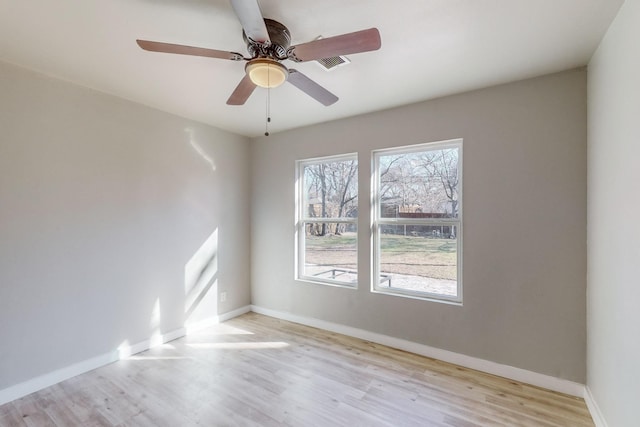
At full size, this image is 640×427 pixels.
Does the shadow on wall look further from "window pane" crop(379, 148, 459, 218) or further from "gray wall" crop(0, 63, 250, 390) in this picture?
"window pane" crop(379, 148, 459, 218)

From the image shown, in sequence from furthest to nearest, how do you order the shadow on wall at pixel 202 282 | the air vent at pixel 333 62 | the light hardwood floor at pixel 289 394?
1. the shadow on wall at pixel 202 282
2. the air vent at pixel 333 62
3. the light hardwood floor at pixel 289 394

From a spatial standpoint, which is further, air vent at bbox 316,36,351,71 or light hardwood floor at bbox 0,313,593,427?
air vent at bbox 316,36,351,71

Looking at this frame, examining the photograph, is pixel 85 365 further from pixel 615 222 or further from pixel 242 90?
pixel 615 222

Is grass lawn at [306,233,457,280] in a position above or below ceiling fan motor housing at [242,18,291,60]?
below

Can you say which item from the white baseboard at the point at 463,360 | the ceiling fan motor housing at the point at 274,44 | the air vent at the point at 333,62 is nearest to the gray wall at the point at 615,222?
the white baseboard at the point at 463,360

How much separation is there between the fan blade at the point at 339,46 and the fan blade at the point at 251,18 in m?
0.19

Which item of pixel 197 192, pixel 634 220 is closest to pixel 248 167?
pixel 197 192

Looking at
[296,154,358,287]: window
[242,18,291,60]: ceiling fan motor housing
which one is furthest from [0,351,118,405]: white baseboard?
[242,18,291,60]: ceiling fan motor housing

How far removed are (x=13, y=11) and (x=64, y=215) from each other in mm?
1485

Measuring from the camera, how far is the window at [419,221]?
109 inches

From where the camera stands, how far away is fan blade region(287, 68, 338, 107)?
1790mm

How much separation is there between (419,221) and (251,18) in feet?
7.67

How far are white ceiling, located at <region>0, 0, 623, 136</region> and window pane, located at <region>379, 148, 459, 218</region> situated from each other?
23.7 inches

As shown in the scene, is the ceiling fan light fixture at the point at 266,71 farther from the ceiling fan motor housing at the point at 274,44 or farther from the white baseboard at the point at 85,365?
the white baseboard at the point at 85,365
